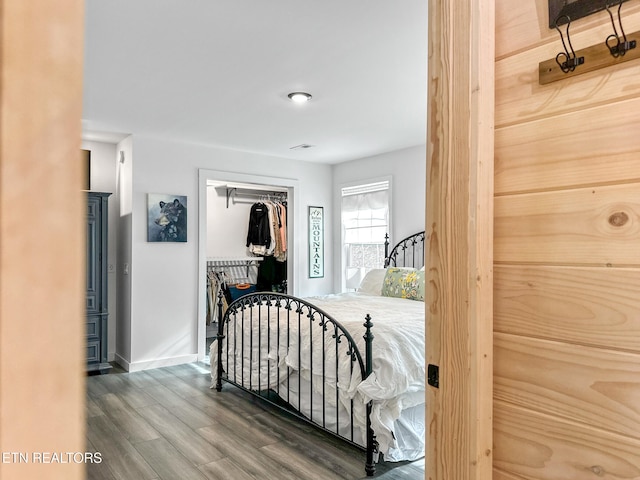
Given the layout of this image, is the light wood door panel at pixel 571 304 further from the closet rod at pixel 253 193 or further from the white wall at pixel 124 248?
the closet rod at pixel 253 193

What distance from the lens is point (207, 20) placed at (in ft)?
7.70

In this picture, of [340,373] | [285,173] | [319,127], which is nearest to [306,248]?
[285,173]

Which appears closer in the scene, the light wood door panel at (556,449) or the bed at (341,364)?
the light wood door panel at (556,449)

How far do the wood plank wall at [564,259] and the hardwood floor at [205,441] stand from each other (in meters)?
1.72

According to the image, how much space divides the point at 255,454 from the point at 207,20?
2.54 m

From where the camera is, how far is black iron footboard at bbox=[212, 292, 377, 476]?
2.71 meters

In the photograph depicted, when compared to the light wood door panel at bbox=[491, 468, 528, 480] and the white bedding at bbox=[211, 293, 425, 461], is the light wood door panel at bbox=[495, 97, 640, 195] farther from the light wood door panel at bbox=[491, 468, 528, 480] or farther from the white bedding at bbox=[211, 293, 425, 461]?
the white bedding at bbox=[211, 293, 425, 461]

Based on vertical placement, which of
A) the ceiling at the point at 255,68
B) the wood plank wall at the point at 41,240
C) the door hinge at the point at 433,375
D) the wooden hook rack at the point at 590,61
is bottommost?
the door hinge at the point at 433,375

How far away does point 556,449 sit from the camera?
3.25ft

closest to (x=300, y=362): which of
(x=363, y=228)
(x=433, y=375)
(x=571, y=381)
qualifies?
(x=433, y=375)

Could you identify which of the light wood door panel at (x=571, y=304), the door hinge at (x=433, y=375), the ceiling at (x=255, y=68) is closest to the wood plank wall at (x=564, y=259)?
the light wood door panel at (x=571, y=304)

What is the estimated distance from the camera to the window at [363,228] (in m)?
5.77

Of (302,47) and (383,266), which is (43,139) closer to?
(302,47)

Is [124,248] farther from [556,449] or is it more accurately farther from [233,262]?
[556,449]
